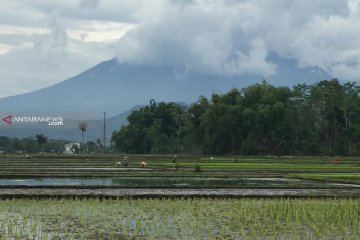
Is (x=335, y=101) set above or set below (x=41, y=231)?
above

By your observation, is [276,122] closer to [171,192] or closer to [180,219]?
[171,192]

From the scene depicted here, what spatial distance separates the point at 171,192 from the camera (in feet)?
79.4

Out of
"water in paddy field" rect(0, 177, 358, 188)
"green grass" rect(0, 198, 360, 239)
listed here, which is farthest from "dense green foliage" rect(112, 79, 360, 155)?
"green grass" rect(0, 198, 360, 239)

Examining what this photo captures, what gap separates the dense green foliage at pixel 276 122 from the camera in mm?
84188

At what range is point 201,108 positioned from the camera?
9594 centimetres

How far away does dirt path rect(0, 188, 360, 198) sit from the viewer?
22688 mm

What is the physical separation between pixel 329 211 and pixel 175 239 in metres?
6.60

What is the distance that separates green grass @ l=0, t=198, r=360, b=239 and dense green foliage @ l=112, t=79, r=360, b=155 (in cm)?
6289

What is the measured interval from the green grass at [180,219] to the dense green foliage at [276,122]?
62.9 metres

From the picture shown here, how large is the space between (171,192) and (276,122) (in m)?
61.9

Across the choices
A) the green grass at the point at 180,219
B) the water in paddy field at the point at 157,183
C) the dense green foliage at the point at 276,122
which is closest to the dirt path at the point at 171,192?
the green grass at the point at 180,219

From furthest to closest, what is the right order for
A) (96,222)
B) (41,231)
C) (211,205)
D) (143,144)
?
(143,144), (211,205), (96,222), (41,231)

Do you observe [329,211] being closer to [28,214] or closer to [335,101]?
[28,214]

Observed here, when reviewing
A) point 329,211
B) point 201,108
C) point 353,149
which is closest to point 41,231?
point 329,211
